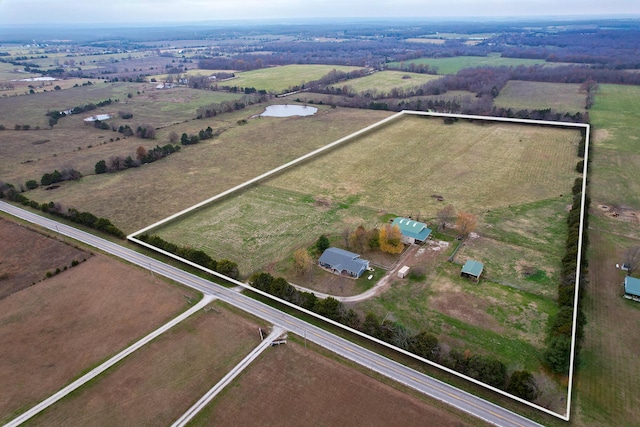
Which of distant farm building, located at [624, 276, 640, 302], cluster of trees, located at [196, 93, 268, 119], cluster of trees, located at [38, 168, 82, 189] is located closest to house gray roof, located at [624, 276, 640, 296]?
distant farm building, located at [624, 276, 640, 302]

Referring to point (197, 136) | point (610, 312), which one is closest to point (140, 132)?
point (197, 136)

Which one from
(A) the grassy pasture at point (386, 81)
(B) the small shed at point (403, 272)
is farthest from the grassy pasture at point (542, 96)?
(B) the small shed at point (403, 272)

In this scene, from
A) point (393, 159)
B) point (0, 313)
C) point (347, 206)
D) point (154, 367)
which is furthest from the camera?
point (393, 159)

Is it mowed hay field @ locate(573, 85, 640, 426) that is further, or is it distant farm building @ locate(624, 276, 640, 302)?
distant farm building @ locate(624, 276, 640, 302)

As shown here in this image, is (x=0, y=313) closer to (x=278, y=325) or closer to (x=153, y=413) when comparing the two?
(x=153, y=413)

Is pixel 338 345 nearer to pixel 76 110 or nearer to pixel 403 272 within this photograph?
pixel 403 272

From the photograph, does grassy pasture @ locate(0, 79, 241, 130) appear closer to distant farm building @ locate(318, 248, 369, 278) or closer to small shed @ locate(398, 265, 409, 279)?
distant farm building @ locate(318, 248, 369, 278)

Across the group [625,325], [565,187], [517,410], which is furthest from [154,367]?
[565,187]
